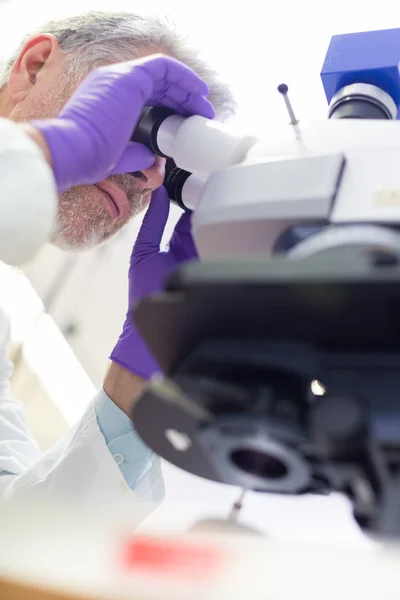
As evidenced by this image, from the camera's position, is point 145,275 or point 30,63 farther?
point 30,63

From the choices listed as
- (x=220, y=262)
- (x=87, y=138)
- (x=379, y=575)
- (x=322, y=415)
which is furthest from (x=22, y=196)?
(x=379, y=575)

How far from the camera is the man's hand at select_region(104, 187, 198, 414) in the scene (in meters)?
1.18

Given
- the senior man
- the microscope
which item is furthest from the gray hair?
the microscope

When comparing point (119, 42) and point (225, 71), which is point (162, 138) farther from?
point (225, 71)

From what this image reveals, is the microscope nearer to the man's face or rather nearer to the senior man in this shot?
the senior man

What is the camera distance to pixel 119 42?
4.62ft

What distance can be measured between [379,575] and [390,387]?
6.3 inches

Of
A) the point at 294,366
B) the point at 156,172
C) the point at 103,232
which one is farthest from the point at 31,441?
the point at 294,366

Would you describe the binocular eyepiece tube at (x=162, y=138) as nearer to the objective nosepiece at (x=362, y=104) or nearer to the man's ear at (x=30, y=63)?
the objective nosepiece at (x=362, y=104)

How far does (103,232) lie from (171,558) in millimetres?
1106

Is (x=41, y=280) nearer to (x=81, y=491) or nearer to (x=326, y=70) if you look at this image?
(x=81, y=491)

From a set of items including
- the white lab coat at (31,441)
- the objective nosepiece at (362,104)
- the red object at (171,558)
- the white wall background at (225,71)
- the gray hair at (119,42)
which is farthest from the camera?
the white wall background at (225,71)

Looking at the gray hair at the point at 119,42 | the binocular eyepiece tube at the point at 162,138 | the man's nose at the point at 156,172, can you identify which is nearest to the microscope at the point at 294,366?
the binocular eyepiece tube at the point at 162,138

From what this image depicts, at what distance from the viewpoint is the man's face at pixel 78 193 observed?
1.35m
